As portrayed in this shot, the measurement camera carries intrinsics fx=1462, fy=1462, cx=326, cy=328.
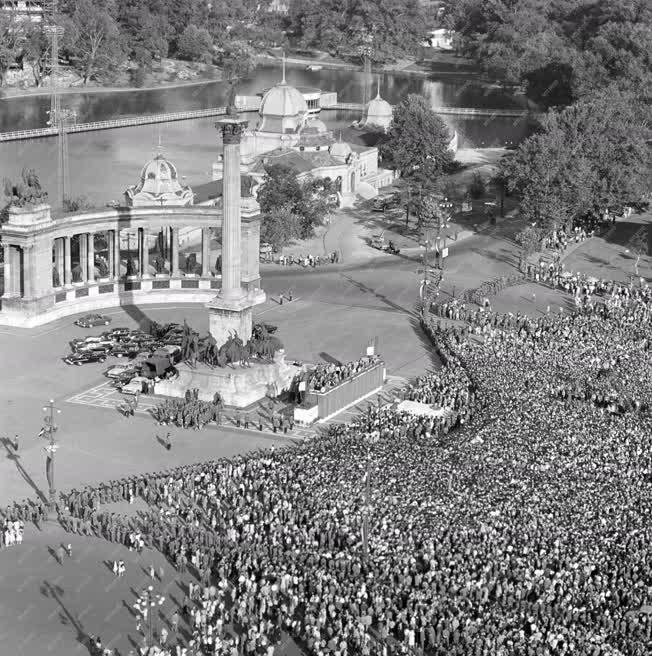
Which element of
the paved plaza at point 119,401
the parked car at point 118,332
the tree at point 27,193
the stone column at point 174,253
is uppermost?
the tree at point 27,193

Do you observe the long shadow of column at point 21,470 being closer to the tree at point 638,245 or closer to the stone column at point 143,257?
the stone column at point 143,257

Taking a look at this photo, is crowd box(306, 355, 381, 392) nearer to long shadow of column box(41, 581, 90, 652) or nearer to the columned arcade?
the columned arcade

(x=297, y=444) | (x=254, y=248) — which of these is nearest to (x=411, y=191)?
(x=254, y=248)

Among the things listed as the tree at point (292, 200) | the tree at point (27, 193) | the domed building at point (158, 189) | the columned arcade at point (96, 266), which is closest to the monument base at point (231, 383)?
the columned arcade at point (96, 266)

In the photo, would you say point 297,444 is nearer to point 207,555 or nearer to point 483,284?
point 207,555

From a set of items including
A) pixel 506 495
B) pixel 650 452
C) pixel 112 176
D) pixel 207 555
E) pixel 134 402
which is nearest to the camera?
pixel 207 555

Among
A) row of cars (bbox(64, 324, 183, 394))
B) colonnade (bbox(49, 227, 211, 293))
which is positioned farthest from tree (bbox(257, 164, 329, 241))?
row of cars (bbox(64, 324, 183, 394))

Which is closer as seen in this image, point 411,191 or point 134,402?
point 134,402
